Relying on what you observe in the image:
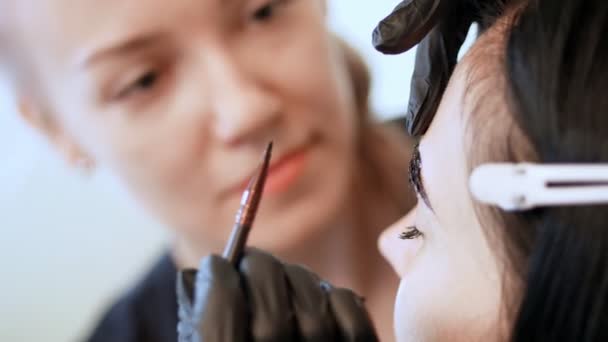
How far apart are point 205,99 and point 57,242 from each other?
2.63ft

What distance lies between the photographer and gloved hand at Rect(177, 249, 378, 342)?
477mm

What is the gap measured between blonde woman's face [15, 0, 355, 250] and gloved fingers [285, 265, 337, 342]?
0.25 m

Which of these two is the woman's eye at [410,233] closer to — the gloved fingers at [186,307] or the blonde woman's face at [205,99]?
the gloved fingers at [186,307]

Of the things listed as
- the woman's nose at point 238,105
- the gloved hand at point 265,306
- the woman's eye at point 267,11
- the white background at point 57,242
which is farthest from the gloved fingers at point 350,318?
the white background at point 57,242

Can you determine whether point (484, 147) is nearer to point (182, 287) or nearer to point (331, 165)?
point (182, 287)

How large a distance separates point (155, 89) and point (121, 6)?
10cm

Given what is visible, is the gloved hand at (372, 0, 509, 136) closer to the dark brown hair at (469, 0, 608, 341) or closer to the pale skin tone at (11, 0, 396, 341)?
the dark brown hair at (469, 0, 608, 341)

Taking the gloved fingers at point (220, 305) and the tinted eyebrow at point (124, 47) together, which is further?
the tinted eyebrow at point (124, 47)

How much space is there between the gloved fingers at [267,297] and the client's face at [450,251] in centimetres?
9

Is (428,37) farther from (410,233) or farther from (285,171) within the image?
(285,171)

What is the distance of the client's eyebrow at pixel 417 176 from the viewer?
0.44 metres

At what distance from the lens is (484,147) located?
39cm

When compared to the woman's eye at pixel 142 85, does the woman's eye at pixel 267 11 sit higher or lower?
higher

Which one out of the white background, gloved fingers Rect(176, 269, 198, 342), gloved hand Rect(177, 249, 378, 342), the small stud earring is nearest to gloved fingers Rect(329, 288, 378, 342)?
gloved hand Rect(177, 249, 378, 342)
